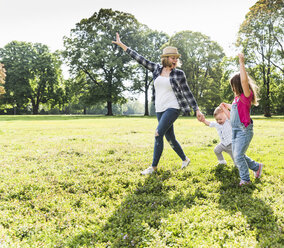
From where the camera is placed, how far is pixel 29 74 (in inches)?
1882

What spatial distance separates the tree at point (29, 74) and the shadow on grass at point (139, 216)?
47.4m

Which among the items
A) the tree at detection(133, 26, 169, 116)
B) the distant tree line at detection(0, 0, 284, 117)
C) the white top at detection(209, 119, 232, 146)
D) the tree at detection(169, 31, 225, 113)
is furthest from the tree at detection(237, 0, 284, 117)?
the white top at detection(209, 119, 232, 146)

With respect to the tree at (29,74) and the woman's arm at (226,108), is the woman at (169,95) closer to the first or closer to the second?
the woman's arm at (226,108)

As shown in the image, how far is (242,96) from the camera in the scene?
4.00 metres

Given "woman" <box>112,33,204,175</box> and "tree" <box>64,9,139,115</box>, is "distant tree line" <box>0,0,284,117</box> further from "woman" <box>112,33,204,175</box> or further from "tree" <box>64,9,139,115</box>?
"woman" <box>112,33,204,175</box>

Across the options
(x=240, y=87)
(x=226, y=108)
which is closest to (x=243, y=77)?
(x=240, y=87)

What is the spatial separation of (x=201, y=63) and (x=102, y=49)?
18.3 metres

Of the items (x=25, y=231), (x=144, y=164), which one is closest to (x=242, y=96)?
(x=144, y=164)

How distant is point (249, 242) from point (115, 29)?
42.9 m

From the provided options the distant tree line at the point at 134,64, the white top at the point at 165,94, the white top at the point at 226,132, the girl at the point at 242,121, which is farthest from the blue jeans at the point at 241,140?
the distant tree line at the point at 134,64

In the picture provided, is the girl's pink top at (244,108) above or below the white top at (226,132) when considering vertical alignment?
above

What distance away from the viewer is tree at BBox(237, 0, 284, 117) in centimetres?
3083

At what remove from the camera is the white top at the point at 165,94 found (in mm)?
4727

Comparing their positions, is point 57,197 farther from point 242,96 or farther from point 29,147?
point 29,147
